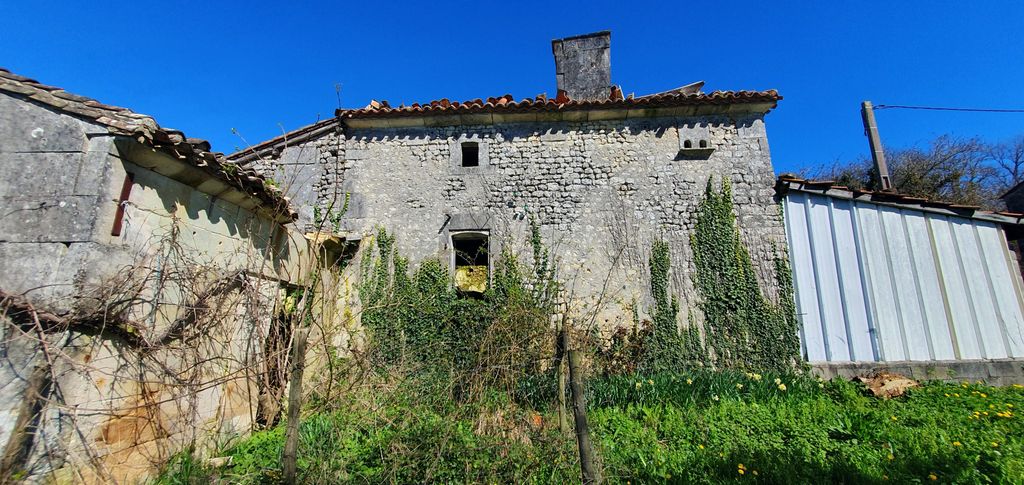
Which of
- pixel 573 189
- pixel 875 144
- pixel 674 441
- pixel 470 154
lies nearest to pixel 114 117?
pixel 470 154

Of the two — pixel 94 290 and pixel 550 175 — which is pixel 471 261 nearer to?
pixel 550 175

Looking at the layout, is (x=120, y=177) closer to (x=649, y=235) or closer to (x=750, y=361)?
(x=649, y=235)

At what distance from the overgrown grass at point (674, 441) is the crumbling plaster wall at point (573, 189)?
211cm

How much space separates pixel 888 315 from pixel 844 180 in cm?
1346

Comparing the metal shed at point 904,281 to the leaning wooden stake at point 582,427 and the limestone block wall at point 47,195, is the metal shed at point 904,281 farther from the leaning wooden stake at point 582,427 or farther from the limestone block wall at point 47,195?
the limestone block wall at point 47,195

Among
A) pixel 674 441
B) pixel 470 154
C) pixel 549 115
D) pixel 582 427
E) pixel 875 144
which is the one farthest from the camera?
pixel 875 144

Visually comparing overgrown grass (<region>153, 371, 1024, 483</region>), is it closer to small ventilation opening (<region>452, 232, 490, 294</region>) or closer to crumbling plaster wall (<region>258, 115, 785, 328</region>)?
crumbling plaster wall (<region>258, 115, 785, 328</region>)

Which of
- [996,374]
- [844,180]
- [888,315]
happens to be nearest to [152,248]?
[888,315]

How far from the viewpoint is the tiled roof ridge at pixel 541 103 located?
8312mm

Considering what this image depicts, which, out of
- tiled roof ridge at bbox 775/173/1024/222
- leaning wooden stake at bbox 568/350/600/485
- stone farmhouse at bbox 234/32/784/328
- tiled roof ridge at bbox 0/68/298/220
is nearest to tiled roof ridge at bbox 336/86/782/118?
stone farmhouse at bbox 234/32/784/328

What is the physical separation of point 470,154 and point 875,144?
10.5 meters

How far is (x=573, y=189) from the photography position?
333 inches

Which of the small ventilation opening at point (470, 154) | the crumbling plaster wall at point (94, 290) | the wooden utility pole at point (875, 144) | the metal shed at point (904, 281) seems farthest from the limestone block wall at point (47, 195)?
the wooden utility pole at point (875, 144)

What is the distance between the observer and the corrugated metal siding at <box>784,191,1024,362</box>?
23.6 ft
